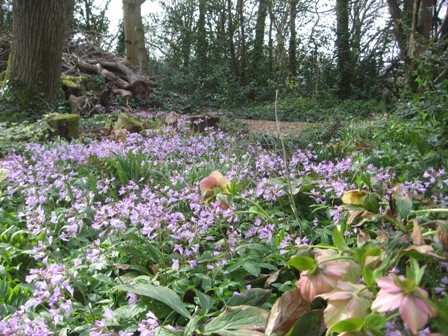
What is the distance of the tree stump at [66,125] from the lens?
5.37 m

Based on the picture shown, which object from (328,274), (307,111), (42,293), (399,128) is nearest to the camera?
(328,274)

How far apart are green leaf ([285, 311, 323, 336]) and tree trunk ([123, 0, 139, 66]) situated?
43.3 feet

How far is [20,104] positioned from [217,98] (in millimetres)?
6483

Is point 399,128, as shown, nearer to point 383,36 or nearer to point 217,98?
point 217,98

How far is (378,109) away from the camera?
10453 mm

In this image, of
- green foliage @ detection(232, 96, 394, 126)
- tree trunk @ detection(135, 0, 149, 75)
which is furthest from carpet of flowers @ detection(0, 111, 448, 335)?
tree trunk @ detection(135, 0, 149, 75)

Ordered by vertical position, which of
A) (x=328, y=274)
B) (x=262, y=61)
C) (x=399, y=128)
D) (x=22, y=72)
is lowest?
(x=328, y=274)

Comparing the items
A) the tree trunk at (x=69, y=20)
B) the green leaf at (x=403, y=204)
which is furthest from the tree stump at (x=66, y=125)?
the tree trunk at (x=69, y=20)

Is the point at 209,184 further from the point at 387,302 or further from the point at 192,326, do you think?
the point at 387,302

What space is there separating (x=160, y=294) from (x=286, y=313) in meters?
0.44

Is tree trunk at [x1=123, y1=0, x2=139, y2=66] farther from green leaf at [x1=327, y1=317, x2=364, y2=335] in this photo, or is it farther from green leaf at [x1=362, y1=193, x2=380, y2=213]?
green leaf at [x1=327, y1=317, x2=364, y2=335]

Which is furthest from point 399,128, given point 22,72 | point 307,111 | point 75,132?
point 307,111

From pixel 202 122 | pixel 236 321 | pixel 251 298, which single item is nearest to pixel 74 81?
pixel 202 122

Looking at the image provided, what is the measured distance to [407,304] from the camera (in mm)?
696
